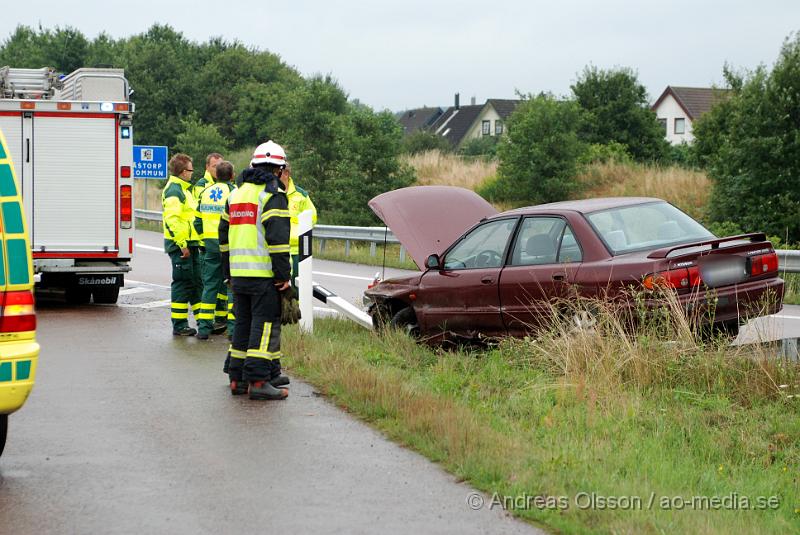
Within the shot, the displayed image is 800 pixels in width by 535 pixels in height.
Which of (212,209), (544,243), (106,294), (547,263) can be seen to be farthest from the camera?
(106,294)

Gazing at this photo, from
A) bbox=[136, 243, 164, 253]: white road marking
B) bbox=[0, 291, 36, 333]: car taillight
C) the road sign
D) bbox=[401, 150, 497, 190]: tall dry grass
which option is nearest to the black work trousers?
bbox=[0, 291, 36, 333]: car taillight

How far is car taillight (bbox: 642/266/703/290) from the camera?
8469mm

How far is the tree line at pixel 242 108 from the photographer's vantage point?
122 feet

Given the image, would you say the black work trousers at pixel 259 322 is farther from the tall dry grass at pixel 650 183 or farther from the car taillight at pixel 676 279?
the tall dry grass at pixel 650 183

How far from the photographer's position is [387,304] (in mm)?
11227

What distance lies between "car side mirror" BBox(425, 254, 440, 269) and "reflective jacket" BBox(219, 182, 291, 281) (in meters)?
2.27

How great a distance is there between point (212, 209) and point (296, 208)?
0.87m

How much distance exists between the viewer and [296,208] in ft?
38.9

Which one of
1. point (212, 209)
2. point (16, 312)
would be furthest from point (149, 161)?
point (16, 312)

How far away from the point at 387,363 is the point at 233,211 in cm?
205

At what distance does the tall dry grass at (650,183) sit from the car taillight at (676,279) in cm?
→ 2308

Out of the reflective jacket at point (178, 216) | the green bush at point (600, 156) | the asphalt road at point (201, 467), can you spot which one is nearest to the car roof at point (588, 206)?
the asphalt road at point (201, 467)

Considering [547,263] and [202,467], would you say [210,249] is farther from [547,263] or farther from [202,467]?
[202,467]

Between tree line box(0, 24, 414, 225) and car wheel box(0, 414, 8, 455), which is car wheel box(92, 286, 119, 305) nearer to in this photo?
car wheel box(0, 414, 8, 455)
